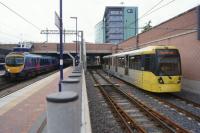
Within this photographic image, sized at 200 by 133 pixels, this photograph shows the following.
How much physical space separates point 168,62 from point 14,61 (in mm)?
19061

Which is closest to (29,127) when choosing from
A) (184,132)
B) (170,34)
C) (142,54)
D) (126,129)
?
(126,129)

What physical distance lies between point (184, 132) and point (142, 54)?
9.54 meters

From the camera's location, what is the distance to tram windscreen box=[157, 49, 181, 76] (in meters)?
16.0

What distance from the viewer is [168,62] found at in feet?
52.7

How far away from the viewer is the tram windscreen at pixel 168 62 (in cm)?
1596

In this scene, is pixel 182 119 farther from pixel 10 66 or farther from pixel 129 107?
pixel 10 66

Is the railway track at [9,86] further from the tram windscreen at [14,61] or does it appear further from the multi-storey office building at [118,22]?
the multi-storey office building at [118,22]

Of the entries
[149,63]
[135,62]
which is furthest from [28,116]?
[135,62]

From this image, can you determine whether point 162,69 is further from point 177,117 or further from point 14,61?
point 14,61

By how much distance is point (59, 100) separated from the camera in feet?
11.1

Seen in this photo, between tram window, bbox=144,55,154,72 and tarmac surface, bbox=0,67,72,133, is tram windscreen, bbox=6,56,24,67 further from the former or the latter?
tarmac surface, bbox=0,67,72,133

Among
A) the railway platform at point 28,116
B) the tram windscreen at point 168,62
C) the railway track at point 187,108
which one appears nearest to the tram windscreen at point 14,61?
the railway platform at point 28,116

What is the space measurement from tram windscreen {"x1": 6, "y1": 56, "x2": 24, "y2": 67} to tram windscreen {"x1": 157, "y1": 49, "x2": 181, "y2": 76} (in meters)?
18.4

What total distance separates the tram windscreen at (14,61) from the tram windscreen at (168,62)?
18.4 metres
